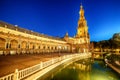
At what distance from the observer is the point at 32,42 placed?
40125 millimetres

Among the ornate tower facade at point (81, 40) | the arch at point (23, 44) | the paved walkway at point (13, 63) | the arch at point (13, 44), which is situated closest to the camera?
the paved walkway at point (13, 63)

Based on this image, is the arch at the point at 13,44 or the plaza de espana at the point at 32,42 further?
the arch at the point at 13,44

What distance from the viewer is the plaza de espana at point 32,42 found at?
91.4 feet

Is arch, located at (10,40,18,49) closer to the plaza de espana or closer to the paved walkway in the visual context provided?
the plaza de espana

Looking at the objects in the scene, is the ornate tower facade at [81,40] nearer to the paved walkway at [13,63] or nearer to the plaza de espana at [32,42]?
the plaza de espana at [32,42]

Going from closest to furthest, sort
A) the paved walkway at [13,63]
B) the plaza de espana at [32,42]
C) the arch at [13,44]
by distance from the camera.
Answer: the paved walkway at [13,63] → the plaza de espana at [32,42] → the arch at [13,44]

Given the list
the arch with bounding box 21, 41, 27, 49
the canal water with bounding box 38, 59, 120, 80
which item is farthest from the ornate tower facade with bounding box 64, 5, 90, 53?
the canal water with bounding box 38, 59, 120, 80

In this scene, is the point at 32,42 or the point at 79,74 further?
the point at 32,42

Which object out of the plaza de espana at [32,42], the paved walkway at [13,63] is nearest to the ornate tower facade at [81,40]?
the plaza de espana at [32,42]

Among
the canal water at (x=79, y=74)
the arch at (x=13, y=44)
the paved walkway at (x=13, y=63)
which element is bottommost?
the canal water at (x=79, y=74)

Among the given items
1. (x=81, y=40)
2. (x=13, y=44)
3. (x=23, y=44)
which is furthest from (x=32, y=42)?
(x=81, y=40)

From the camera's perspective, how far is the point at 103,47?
87062mm

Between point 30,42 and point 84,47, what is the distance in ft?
143

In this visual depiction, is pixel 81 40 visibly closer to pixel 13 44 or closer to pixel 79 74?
pixel 13 44
